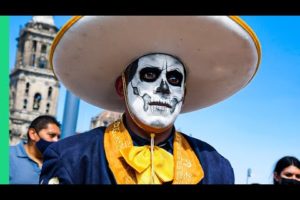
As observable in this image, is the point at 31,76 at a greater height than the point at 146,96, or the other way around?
the point at 31,76

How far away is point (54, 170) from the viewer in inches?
110

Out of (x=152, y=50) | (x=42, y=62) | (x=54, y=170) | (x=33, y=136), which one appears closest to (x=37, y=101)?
(x=42, y=62)

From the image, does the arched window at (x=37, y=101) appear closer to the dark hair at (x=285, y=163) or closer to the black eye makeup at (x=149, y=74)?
the dark hair at (x=285, y=163)

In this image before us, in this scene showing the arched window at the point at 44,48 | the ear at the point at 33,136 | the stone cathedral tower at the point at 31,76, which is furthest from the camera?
the arched window at the point at 44,48

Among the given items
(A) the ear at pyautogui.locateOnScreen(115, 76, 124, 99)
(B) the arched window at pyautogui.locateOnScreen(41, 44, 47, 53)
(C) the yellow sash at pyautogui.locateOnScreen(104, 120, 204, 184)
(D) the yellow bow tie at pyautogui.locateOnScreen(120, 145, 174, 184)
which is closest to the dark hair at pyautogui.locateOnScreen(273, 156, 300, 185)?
(C) the yellow sash at pyautogui.locateOnScreen(104, 120, 204, 184)

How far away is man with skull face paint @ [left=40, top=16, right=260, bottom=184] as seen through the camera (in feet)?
9.30

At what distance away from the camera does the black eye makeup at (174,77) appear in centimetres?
298

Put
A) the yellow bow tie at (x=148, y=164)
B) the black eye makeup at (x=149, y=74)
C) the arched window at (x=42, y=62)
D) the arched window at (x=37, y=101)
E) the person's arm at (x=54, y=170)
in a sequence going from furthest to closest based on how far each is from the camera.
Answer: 1. the arched window at (x=37, y=101)
2. the arched window at (x=42, y=62)
3. the black eye makeup at (x=149, y=74)
4. the yellow bow tie at (x=148, y=164)
5. the person's arm at (x=54, y=170)

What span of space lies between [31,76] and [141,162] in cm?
5719

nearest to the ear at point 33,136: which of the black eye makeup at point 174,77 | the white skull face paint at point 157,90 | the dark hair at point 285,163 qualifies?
the white skull face paint at point 157,90

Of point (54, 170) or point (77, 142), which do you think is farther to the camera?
point (77, 142)

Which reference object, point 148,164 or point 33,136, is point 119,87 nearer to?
point 148,164
